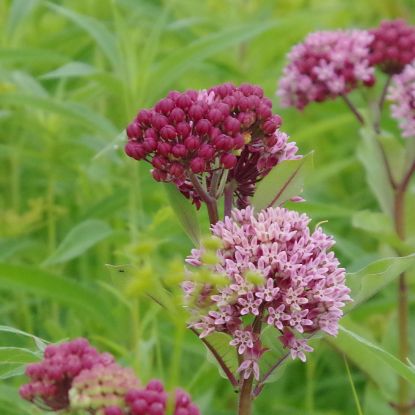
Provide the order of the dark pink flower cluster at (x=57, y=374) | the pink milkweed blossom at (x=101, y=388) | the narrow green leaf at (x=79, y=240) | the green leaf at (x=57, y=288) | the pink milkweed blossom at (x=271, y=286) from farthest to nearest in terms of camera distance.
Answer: the narrow green leaf at (x=79, y=240)
the green leaf at (x=57, y=288)
the pink milkweed blossom at (x=271, y=286)
the dark pink flower cluster at (x=57, y=374)
the pink milkweed blossom at (x=101, y=388)

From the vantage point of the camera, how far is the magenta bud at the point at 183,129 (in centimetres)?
189

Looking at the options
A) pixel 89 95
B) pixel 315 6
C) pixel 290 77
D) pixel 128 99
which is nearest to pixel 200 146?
pixel 128 99

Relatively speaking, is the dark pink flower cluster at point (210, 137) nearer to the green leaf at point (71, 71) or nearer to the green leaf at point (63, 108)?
the green leaf at point (71, 71)

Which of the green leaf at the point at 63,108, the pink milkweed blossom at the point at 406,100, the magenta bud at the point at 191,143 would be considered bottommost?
the magenta bud at the point at 191,143

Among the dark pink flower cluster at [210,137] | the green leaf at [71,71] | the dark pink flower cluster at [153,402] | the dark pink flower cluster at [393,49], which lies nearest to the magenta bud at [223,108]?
the dark pink flower cluster at [210,137]

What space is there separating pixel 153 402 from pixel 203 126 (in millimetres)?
623

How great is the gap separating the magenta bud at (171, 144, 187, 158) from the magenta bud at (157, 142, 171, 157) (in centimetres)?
1

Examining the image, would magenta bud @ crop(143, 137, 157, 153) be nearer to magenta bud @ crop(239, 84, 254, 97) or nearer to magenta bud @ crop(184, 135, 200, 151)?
magenta bud @ crop(184, 135, 200, 151)

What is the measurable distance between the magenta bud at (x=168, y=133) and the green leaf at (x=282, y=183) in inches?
8.4

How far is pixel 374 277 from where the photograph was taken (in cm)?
196

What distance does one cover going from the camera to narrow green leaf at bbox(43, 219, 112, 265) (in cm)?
280

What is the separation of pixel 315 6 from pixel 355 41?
238 cm

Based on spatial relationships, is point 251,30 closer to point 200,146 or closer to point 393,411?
point 393,411

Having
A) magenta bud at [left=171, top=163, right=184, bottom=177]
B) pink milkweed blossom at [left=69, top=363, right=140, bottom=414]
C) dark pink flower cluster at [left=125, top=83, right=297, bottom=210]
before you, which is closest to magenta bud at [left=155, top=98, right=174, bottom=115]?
dark pink flower cluster at [left=125, top=83, right=297, bottom=210]
